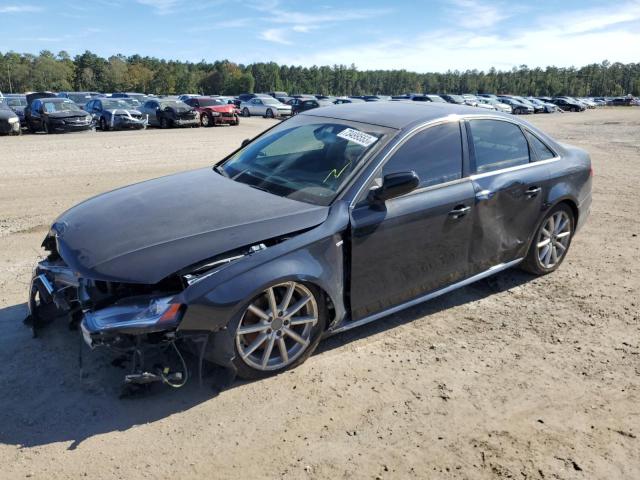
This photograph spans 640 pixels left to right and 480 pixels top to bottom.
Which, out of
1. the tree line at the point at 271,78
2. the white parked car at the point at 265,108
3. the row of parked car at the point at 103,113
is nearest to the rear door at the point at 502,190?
the row of parked car at the point at 103,113

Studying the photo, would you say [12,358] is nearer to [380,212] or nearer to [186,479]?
[186,479]

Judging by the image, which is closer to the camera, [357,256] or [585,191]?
[357,256]

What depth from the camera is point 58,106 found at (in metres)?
22.0

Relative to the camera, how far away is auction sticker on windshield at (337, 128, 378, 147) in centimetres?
388

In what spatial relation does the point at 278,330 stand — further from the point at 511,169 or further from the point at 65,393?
the point at 511,169

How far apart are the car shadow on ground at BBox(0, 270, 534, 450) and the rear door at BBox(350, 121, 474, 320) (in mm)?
530

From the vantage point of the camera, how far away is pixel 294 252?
3.26m

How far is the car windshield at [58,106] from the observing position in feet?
70.8

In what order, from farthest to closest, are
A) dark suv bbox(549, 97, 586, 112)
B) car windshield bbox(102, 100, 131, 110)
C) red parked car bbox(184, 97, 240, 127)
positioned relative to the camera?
dark suv bbox(549, 97, 586, 112), red parked car bbox(184, 97, 240, 127), car windshield bbox(102, 100, 131, 110)

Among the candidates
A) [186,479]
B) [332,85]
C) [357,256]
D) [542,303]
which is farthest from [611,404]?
[332,85]

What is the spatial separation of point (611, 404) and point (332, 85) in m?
162

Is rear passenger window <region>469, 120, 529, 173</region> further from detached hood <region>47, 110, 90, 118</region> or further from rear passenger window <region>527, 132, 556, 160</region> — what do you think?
detached hood <region>47, 110, 90, 118</region>

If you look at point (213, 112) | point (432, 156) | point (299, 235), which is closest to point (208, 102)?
point (213, 112)

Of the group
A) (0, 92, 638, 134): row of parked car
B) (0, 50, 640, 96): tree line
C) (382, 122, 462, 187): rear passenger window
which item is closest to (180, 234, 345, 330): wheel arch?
(382, 122, 462, 187): rear passenger window
